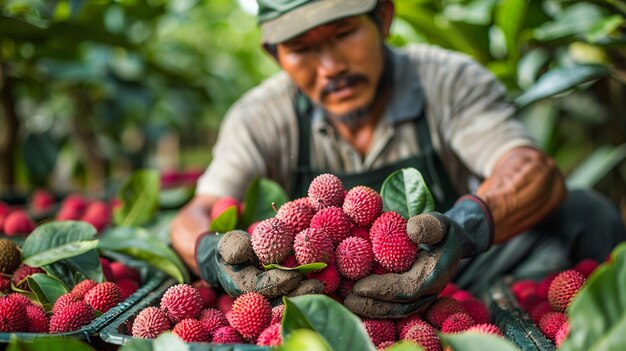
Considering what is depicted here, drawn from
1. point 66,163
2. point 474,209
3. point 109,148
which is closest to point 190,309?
point 474,209

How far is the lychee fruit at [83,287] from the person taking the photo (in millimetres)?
1140

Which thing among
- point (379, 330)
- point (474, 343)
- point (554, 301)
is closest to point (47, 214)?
point (379, 330)

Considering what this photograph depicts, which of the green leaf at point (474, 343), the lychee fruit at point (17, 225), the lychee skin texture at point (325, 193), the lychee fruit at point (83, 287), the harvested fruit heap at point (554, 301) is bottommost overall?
the harvested fruit heap at point (554, 301)

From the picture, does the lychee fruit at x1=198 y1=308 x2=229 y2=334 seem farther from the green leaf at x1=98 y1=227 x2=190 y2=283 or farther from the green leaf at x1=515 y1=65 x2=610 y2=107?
the green leaf at x1=515 y1=65 x2=610 y2=107

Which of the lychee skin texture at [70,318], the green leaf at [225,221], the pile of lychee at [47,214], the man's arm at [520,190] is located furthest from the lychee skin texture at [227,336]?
the pile of lychee at [47,214]

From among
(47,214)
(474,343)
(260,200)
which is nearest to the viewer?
(474,343)

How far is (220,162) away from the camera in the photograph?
1701 mm

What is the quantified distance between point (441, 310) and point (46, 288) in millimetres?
682

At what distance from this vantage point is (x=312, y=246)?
943mm

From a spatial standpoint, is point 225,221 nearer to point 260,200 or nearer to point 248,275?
point 260,200

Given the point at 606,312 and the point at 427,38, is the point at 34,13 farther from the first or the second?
the point at 606,312

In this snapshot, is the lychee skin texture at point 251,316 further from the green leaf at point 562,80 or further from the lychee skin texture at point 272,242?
the green leaf at point 562,80

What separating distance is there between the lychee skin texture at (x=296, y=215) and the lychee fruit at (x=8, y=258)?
57 cm

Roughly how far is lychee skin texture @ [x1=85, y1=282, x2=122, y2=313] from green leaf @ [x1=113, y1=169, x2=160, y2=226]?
0.77m
